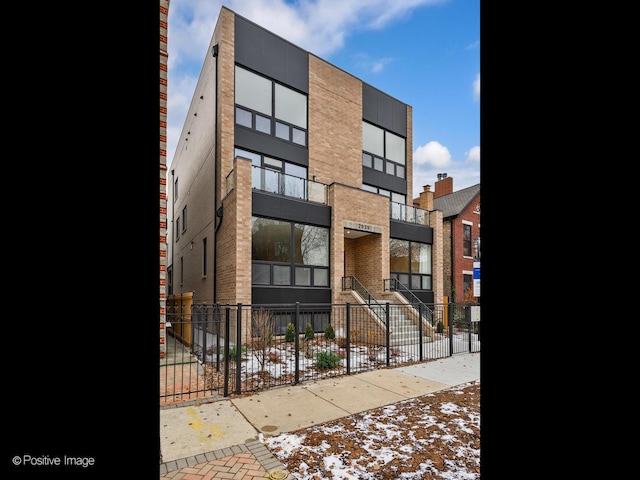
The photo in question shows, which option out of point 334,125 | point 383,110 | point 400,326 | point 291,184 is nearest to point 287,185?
point 291,184

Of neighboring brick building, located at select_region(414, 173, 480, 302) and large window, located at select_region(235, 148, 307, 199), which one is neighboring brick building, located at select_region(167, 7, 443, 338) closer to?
large window, located at select_region(235, 148, 307, 199)

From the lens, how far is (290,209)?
12359 millimetres

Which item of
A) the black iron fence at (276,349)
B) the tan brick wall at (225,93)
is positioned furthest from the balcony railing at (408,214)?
the tan brick wall at (225,93)

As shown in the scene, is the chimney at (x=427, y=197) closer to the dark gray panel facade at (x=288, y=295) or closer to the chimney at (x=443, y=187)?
the chimney at (x=443, y=187)

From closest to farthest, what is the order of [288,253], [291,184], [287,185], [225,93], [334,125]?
[225,93] → [288,253] → [287,185] → [291,184] → [334,125]

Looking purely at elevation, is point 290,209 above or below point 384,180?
below

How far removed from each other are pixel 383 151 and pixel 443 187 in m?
11.6

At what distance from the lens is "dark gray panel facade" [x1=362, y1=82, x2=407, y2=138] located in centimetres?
1694

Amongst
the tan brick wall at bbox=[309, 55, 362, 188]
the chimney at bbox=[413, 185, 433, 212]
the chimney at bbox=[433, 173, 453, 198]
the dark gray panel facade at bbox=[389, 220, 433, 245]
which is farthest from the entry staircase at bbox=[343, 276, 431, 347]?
the chimney at bbox=[433, 173, 453, 198]

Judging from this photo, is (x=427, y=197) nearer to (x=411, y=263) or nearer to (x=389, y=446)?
(x=411, y=263)

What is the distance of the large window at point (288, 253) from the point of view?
38.4 ft
